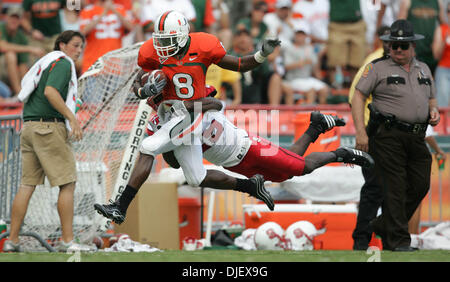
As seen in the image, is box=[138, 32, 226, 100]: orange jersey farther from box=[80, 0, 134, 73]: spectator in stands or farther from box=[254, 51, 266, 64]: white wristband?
box=[80, 0, 134, 73]: spectator in stands

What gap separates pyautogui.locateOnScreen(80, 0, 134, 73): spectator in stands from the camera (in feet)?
43.1

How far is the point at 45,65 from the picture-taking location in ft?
30.7

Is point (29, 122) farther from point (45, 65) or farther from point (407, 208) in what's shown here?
point (407, 208)

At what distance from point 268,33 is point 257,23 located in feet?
2.26

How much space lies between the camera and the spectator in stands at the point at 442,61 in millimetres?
13984

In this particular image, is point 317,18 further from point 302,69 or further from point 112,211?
point 112,211

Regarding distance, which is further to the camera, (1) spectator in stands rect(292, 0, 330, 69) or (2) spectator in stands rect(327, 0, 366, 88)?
(1) spectator in stands rect(292, 0, 330, 69)

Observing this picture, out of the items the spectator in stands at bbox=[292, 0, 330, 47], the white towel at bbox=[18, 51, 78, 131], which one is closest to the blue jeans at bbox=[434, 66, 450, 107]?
the spectator in stands at bbox=[292, 0, 330, 47]

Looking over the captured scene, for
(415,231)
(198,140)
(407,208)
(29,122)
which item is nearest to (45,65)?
(29,122)

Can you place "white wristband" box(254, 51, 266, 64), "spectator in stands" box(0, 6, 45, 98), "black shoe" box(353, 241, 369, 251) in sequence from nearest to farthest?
"white wristband" box(254, 51, 266, 64) → "black shoe" box(353, 241, 369, 251) → "spectator in stands" box(0, 6, 45, 98)

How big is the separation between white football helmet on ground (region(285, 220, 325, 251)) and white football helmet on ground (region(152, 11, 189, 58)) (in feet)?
9.78

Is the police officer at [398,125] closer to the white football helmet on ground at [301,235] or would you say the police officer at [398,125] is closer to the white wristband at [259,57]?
the white football helmet on ground at [301,235]

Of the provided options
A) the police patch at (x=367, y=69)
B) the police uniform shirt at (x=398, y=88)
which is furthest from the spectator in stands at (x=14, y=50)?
the police uniform shirt at (x=398, y=88)

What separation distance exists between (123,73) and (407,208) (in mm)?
3276
